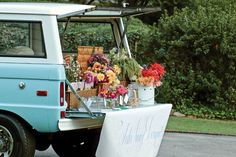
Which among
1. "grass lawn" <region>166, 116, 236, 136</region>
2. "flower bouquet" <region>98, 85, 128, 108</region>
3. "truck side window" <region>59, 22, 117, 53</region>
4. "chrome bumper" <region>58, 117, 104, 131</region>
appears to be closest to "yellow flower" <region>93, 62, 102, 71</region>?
"flower bouquet" <region>98, 85, 128, 108</region>

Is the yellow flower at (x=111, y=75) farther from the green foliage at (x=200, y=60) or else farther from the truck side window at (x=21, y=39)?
the green foliage at (x=200, y=60)

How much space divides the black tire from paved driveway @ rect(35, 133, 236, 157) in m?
0.66

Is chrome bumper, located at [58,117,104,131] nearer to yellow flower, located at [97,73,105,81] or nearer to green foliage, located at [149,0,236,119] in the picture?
yellow flower, located at [97,73,105,81]

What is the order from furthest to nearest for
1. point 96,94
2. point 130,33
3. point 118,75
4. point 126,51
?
point 130,33
point 126,51
point 118,75
point 96,94

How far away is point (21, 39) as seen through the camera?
795 cm

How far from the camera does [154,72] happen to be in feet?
29.3

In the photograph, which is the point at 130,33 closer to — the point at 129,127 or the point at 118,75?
the point at 118,75

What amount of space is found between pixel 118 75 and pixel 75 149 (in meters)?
1.19

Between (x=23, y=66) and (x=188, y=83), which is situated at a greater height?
(x=23, y=66)

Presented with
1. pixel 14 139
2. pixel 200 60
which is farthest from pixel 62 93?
pixel 200 60

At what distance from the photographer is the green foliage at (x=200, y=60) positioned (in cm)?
1561

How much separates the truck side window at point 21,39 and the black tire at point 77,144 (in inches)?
57.6

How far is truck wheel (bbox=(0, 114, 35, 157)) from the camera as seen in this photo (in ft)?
25.2

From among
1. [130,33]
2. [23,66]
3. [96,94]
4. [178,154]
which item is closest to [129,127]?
[96,94]
